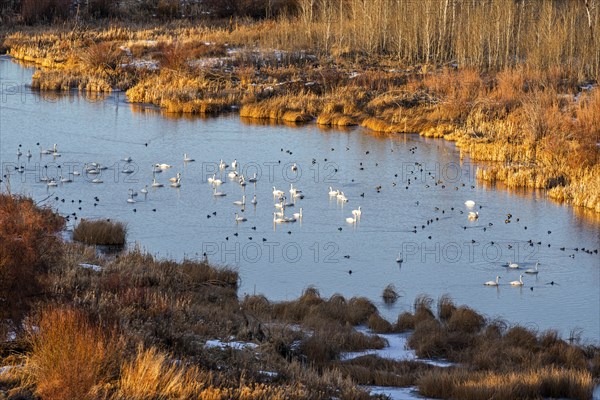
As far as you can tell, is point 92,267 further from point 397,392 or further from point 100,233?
point 397,392

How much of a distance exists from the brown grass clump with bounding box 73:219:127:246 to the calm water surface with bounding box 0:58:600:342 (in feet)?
1.62

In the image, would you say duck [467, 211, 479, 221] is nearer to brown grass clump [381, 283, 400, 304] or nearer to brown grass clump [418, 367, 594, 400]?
brown grass clump [381, 283, 400, 304]

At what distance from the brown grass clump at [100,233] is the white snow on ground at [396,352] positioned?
22.1 ft

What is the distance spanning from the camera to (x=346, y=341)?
12.5 metres

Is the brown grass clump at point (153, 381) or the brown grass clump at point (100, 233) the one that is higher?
the brown grass clump at point (153, 381)

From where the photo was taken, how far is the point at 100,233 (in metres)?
18.6

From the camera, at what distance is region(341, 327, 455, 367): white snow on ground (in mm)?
12008

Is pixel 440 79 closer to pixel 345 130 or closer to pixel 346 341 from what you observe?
pixel 345 130

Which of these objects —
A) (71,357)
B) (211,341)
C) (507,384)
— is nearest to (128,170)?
(211,341)

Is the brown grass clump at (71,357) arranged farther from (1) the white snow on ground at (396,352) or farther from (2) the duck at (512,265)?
(2) the duck at (512,265)

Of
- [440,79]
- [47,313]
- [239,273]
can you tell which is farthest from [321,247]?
[440,79]

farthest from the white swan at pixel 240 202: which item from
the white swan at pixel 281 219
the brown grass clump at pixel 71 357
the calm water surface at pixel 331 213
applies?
the brown grass clump at pixel 71 357

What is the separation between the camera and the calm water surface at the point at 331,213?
669 inches

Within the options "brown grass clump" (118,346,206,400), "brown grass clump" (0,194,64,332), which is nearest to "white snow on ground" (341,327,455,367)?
"brown grass clump" (0,194,64,332)
